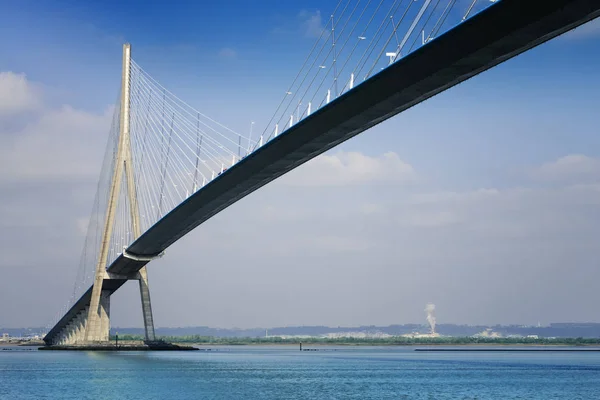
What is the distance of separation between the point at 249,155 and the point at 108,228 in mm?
20367

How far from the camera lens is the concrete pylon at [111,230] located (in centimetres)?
4869

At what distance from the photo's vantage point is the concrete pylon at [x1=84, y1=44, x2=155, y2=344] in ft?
160

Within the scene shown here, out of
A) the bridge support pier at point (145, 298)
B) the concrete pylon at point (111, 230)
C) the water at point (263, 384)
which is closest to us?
the water at point (263, 384)

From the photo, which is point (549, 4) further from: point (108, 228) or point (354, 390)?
point (108, 228)

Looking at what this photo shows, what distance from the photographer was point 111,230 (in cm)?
4888

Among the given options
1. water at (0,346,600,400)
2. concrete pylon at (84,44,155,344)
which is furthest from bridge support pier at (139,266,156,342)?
water at (0,346,600,400)

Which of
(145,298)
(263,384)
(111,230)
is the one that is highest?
(111,230)

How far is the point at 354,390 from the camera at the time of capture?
2945 cm

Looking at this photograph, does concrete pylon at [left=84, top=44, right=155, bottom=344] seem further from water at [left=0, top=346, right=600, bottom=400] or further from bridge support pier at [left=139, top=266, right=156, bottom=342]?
water at [left=0, top=346, right=600, bottom=400]

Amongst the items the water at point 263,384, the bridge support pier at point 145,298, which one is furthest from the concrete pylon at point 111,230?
the water at point 263,384

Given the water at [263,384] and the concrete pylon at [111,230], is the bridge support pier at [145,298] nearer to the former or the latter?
the concrete pylon at [111,230]

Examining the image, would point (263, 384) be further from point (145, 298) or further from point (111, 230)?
point (145, 298)

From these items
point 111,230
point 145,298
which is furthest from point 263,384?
point 145,298

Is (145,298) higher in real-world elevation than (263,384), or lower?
higher
